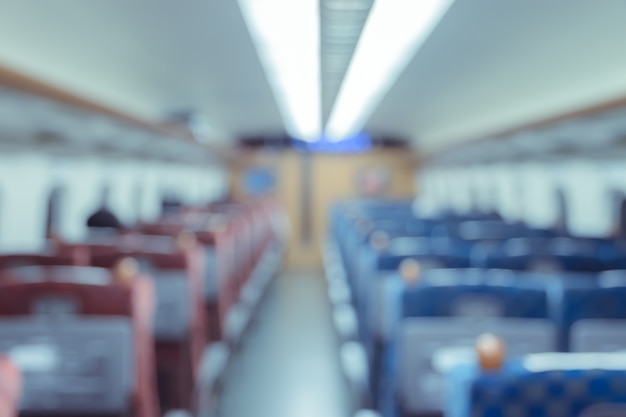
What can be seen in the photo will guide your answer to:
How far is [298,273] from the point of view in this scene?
1609 cm

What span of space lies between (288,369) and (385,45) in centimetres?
332

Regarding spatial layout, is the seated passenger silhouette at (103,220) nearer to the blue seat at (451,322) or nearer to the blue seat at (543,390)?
the blue seat at (451,322)

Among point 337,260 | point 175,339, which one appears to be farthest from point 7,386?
point 337,260

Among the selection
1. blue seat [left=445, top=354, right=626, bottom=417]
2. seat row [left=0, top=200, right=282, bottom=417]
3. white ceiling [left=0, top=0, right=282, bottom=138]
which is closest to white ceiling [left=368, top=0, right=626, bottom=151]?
white ceiling [left=0, top=0, right=282, bottom=138]

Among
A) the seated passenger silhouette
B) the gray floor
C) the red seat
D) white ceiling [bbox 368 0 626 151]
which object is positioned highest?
white ceiling [bbox 368 0 626 151]

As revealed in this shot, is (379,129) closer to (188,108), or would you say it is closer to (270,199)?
(270,199)

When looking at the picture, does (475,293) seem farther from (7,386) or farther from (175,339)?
(175,339)

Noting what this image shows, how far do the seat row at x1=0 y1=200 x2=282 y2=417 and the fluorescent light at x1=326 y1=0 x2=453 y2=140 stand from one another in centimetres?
194

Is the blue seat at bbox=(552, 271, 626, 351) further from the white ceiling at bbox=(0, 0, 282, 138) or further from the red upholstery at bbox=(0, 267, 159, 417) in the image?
the white ceiling at bbox=(0, 0, 282, 138)

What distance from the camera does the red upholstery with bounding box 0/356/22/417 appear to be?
1534 mm

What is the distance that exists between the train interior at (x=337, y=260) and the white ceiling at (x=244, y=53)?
30 millimetres

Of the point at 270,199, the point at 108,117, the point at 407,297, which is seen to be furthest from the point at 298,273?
the point at 407,297

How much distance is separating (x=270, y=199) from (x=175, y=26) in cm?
1326

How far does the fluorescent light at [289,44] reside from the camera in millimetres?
4391
